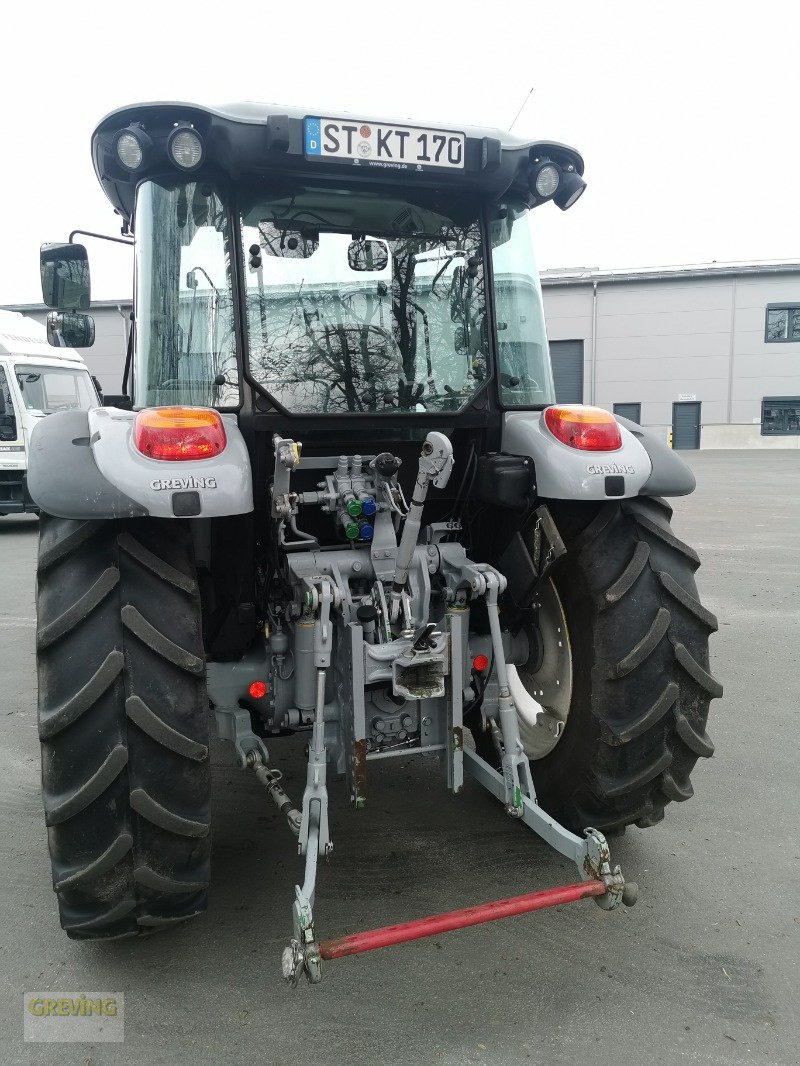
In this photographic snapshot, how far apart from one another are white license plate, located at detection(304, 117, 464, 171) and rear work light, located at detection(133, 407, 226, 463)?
0.95 meters

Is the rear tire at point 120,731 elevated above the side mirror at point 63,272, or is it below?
below

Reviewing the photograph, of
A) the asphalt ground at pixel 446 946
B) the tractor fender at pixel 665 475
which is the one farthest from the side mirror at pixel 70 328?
Result: the tractor fender at pixel 665 475

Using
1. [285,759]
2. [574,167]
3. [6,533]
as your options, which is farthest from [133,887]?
[6,533]

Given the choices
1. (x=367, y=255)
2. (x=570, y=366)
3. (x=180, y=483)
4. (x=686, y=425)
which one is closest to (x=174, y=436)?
(x=180, y=483)

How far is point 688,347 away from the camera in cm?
3173

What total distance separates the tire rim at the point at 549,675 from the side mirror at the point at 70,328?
243cm

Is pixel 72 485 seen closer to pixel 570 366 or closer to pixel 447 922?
pixel 447 922

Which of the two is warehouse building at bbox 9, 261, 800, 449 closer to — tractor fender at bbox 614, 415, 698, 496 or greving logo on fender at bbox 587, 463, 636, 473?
tractor fender at bbox 614, 415, 698, 496

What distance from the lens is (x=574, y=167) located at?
3031 millimetres

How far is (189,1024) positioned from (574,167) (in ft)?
10.0

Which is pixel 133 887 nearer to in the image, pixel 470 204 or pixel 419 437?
pixel 419 437

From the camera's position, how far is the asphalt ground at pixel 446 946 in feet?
7.09

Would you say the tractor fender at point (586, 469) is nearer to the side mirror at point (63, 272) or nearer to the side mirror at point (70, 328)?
the side mirror at point (63, 272)

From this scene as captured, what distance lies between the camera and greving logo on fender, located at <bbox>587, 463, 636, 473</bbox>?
262cm
